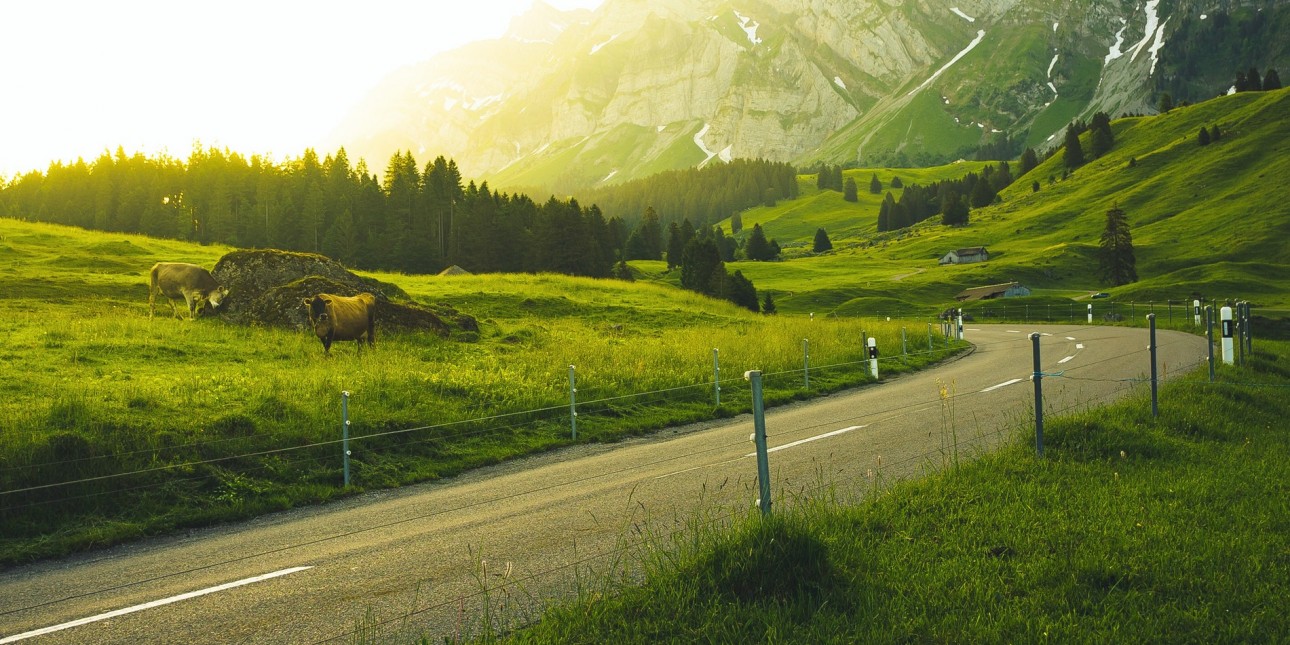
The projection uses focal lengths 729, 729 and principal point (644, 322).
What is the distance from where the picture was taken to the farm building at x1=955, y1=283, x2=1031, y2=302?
98.1 m

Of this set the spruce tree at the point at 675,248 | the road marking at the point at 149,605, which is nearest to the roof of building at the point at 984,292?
the spruce tree at the point at 675,248

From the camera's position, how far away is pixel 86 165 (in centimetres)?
11400

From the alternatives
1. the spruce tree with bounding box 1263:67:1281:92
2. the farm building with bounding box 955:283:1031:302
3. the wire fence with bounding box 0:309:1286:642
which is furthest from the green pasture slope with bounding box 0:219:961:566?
the spruce tree with bounding box 1263:67:1281:92

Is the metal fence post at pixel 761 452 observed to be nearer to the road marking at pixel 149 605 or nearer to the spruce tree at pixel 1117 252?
the road marking at pixel 149 605

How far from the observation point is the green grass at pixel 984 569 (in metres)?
4.80

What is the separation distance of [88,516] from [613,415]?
1008cm

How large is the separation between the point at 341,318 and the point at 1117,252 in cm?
11125

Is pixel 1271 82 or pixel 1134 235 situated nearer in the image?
pixel 1134 235

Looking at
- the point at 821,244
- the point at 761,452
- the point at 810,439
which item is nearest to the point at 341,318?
the point at 810,439

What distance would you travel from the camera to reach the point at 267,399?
46.1 ft

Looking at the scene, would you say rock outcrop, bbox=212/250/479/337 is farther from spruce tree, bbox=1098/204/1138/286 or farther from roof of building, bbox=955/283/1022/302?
spruce tree, bbox=1098/204/1138/286

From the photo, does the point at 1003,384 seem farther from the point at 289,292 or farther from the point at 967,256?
the point at 967,256

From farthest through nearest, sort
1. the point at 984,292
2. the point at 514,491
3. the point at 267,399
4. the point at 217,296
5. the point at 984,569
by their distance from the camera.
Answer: the point at 984,292
the point at 217,296
the point at 267,399
the point at 514,491
the point at 984,569

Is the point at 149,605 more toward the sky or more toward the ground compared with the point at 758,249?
more toward the ground
